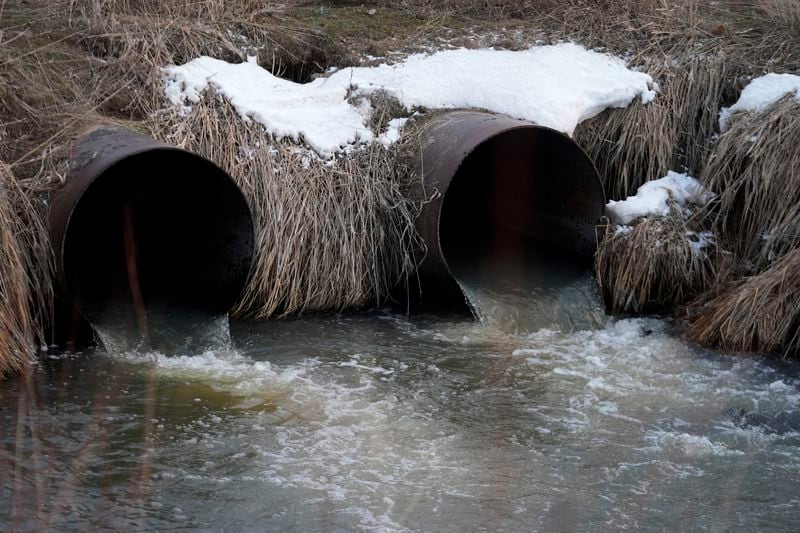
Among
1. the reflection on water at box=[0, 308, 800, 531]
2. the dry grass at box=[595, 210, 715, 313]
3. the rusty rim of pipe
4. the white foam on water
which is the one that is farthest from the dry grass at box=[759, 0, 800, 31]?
the rusty rim of pipe

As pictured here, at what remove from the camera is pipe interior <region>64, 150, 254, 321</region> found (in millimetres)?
5977

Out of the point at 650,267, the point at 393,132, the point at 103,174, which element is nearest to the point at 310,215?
the point at 393,132

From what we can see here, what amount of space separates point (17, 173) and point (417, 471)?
2.95 m

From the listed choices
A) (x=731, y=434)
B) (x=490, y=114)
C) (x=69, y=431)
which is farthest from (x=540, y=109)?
(x=69, y=431)

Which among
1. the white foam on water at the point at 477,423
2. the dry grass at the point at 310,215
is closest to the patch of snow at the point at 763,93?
the white foam on water at the point at 477,423

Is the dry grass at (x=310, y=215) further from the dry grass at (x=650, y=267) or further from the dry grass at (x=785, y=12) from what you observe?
the dry grass at (x=785, y=12)

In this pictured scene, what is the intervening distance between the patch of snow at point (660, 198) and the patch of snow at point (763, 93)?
0.55 meters

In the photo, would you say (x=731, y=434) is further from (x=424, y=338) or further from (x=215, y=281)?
(x=215, y=281)

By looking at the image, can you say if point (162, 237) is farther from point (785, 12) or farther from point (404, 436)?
point (785, 12)

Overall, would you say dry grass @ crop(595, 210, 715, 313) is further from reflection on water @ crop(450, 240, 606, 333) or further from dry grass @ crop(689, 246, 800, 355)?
dry grass @ crop(689, 246, 800, 355)

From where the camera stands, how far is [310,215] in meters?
6.27

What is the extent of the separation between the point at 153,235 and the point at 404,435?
2.67 m

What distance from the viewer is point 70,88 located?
6.44 meters

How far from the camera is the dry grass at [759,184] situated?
21.3 feet
